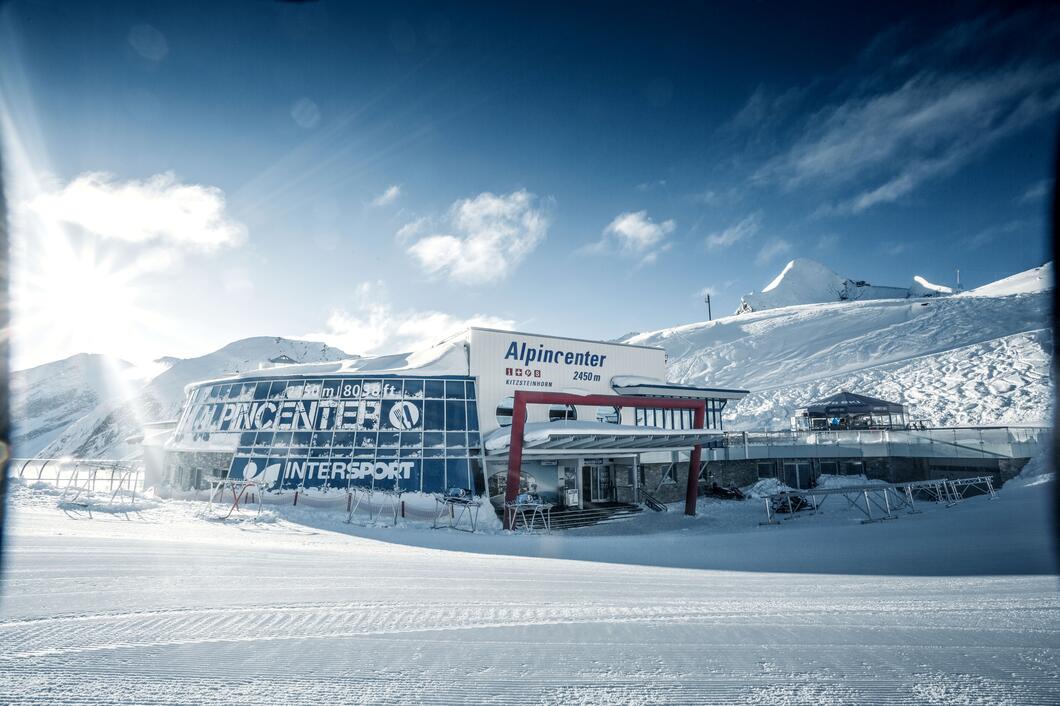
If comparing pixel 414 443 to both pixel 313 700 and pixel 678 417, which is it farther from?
pixel 313 700

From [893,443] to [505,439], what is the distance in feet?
81.6

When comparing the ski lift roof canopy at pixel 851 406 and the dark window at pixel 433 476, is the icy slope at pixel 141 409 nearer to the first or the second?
the dark window at pixel 433 476

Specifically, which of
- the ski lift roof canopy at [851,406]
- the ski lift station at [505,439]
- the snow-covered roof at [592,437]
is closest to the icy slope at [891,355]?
the ski lift roof canopy at [851,406]

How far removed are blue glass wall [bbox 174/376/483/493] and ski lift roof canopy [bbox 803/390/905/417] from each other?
37.1m

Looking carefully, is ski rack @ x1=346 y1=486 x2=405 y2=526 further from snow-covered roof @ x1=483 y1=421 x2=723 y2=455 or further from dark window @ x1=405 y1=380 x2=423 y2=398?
dark window @ x1=405 y1=380 x2=423 y2=398

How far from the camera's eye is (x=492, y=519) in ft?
73.8

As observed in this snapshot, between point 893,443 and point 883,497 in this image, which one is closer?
point 883,497

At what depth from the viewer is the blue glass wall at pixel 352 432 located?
2367 centimetres

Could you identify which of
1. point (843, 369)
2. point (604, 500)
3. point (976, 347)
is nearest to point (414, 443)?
point (604, 500)

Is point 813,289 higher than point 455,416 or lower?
higher

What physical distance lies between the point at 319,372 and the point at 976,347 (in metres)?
76.6

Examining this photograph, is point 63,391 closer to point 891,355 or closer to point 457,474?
point 457,474

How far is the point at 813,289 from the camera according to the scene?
536ft

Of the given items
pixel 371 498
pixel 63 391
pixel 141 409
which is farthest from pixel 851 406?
pixel 63 391
